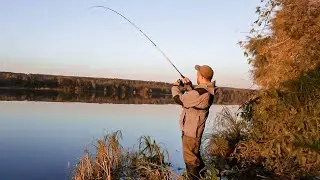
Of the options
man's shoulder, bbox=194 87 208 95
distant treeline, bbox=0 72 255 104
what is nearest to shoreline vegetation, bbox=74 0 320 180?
man's shoulder, bbox=194 87 208 95

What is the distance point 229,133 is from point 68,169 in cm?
382

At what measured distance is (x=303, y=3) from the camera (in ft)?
32.0

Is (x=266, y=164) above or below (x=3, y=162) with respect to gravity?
above

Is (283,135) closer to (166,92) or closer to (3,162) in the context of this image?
(3,162)

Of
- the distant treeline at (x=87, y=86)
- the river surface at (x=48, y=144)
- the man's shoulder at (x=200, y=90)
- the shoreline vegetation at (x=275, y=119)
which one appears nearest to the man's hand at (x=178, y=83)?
the man's shoulder at (x=200, y=90)

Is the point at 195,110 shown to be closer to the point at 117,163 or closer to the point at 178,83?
the point at 178,83

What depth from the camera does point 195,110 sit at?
6.74 meters

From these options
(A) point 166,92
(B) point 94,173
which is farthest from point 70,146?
(A) point 166,92

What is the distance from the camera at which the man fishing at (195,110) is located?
21.9 feet

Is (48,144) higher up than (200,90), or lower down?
lower down

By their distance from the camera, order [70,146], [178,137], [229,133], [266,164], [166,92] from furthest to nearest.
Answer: [166,92] < [178,137] < [70,146] < [229,133] < [266,164]

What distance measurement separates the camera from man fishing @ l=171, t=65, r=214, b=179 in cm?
669

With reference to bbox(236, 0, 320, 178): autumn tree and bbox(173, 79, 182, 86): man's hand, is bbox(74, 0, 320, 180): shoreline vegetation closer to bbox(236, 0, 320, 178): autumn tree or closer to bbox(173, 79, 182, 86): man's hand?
bbox(236, 0, 320, 178): autumn tree

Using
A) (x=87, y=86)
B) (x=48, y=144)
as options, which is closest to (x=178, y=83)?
(x=48, y=144)
